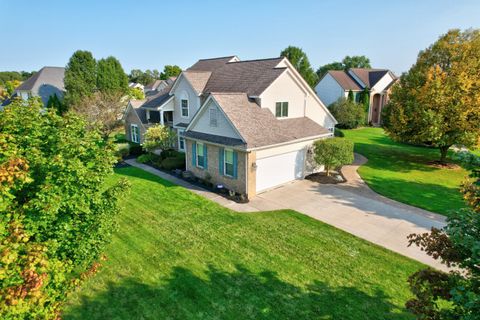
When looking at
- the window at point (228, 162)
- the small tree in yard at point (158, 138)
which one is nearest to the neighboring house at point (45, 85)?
the small tree in yard at point (158, 138)

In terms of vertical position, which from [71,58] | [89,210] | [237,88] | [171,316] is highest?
[71,58]

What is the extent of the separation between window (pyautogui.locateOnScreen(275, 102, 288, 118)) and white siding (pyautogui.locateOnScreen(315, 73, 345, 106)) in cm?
2808

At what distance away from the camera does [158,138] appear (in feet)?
81.1

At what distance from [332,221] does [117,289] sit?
32.5 feet

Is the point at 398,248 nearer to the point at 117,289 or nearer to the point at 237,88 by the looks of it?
the point at 117,289

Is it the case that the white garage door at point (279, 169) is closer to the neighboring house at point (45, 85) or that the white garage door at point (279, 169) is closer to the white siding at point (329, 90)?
the white siding at point (329, 90)

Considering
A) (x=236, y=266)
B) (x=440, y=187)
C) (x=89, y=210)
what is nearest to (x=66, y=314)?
(x=89, y=210)

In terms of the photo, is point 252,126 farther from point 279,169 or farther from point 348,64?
point 348,64

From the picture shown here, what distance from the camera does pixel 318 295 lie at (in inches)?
358

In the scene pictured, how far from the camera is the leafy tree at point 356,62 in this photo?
9981cm

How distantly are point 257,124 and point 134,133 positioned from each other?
18626 millimetres

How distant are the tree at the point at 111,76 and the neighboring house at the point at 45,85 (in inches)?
374

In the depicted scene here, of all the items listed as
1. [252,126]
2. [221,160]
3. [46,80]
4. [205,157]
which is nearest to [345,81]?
[252,126]

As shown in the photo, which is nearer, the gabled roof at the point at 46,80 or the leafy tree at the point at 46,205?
the leafy tree at the point at 46,205
